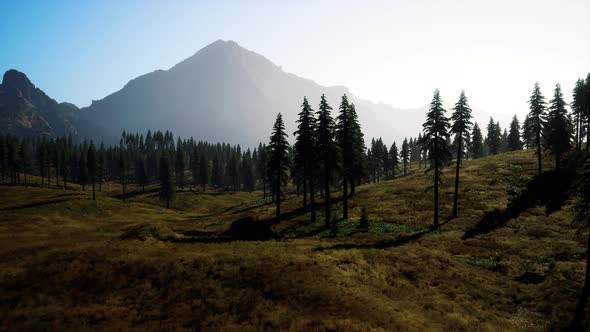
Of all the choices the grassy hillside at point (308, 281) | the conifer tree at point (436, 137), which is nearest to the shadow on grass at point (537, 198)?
the grassy hillside at point (308, 281)

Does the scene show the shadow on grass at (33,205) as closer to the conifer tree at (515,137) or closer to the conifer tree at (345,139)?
the conifer tree at (345,139)

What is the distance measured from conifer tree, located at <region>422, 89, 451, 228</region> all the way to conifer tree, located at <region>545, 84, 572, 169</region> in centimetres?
2470

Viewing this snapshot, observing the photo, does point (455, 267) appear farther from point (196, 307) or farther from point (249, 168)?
point (249, 168)

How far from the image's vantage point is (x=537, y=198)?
4284cm

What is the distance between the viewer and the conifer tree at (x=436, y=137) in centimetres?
3619

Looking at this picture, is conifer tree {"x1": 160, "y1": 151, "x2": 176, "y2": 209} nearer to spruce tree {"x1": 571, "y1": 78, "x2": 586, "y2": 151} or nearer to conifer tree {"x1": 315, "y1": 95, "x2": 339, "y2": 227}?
conifer tree {"x1": 315, "y1": 95, "x2": 339, "y2": 227}

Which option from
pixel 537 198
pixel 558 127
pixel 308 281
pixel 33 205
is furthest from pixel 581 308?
pixel 33 205

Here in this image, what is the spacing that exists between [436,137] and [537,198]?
18882 millimetres

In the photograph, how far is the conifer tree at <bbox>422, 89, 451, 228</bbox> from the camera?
1425 inches

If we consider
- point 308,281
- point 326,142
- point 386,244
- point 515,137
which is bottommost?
point 386,244

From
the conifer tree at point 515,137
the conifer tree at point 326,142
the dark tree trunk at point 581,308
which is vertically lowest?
the dark tree trunk at point 581,308

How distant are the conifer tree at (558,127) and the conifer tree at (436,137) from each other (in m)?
24.7

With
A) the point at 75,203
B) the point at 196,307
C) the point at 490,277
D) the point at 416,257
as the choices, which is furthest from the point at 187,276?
the point at 75,203

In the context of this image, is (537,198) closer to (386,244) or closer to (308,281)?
(386,244)
